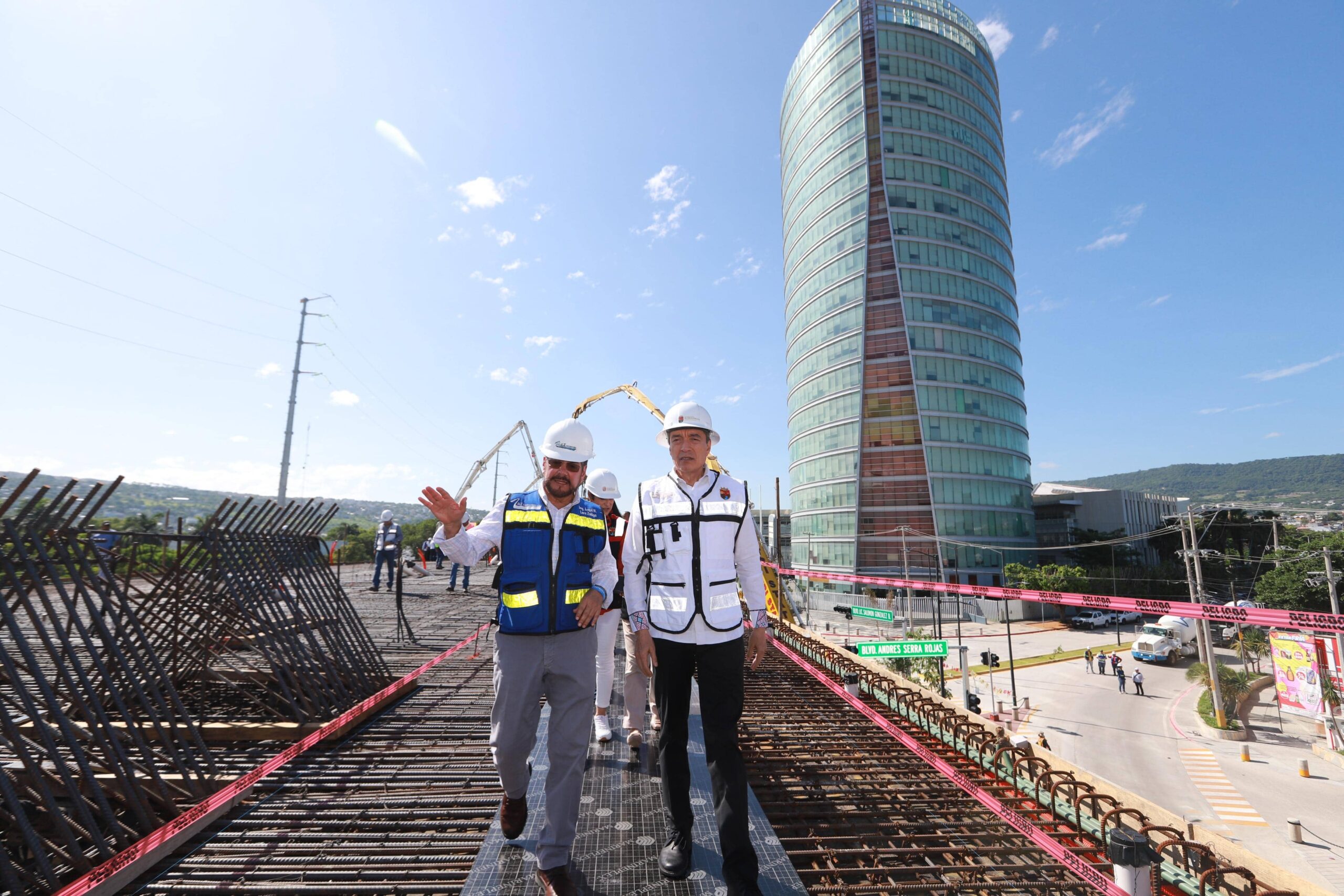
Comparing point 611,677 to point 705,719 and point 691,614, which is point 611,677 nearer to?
point 705,719

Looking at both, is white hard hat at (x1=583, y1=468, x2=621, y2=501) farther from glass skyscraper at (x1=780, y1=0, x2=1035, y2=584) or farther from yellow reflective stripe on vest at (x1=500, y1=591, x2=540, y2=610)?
glass skyscraper at (x1=780, y1=0, x2=1035, y2=584)

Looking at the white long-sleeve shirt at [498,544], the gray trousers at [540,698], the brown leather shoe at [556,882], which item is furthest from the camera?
the white long-sleeve shirt at [498,544]

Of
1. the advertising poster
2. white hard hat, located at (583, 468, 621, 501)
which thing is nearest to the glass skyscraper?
the advertising poster

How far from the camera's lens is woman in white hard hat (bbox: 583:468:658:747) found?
183 inches

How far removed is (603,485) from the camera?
18.9 feet

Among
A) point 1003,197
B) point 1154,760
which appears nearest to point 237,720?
point 1154,760

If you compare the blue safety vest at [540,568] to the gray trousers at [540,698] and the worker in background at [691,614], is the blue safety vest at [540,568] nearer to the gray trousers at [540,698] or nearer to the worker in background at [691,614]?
the gray trousers at [540,698]

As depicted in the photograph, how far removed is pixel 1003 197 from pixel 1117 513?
47172 millimetres

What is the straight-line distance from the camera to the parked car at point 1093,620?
5194 centimetres

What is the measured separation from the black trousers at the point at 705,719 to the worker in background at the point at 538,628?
442 millimetres

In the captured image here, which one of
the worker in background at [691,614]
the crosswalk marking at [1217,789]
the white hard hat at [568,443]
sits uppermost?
the white hard hat at [568,443]

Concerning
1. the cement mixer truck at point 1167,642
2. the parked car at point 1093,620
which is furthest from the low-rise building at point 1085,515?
the cement mixer truck at point 1167,642

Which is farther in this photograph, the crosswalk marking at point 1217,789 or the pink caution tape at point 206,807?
the crosswalk marking at point 1217,789

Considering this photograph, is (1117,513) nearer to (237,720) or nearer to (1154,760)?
(1154,760)
